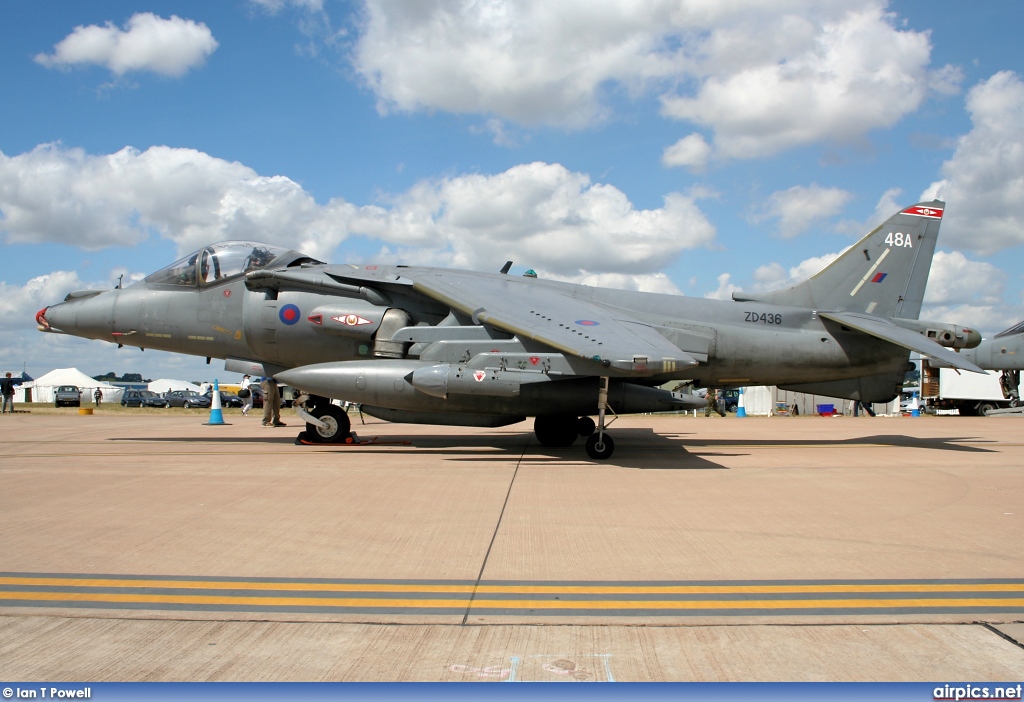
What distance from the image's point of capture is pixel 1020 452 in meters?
11.7

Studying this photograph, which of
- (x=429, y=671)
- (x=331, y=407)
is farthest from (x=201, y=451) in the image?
(x=429, y=671)

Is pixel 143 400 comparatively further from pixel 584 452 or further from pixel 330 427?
pixel 584 452

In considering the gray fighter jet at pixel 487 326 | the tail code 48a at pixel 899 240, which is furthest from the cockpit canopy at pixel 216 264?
the tail code 48a at pixel 899 240

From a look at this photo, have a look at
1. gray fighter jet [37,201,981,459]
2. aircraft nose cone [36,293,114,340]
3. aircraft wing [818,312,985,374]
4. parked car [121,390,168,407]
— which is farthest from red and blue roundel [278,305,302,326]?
parked car [121,390,168,407]

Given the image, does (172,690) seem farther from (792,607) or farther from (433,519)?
(433,519)

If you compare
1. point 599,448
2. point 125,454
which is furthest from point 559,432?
point 125,454

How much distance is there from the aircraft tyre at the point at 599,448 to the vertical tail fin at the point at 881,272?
470 centimetres

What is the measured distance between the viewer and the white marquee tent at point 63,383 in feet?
194

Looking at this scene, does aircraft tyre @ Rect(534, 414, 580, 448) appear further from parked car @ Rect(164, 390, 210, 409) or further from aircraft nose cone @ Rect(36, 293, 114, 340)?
parked car @ Rect(164, 390, 210, 409)

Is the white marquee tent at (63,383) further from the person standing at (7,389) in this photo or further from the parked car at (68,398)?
the person standing at (7,389)

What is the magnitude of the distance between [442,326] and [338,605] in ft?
26.3

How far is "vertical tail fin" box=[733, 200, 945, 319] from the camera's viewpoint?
43.3 ft

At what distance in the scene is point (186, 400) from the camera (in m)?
53.5

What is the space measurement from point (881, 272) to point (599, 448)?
22.4 ft
